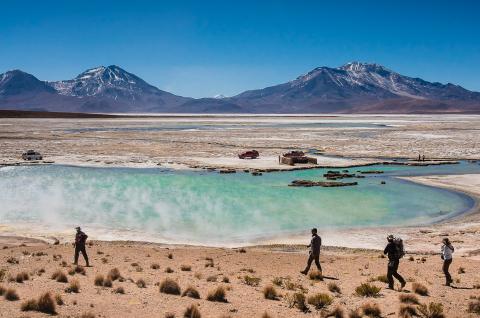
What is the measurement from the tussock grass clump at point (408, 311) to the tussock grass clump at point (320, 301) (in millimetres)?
1605

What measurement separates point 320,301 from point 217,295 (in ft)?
8.17

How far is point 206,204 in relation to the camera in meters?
29.5

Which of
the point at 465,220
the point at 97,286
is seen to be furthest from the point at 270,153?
the point at 97,286

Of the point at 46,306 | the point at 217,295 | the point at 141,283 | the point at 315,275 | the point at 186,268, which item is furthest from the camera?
the point at 186,268

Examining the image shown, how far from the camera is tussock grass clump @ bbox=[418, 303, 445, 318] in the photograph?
11.7 metres

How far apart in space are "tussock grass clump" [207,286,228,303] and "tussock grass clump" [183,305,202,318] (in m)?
1.30

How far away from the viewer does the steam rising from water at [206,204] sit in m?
24.2

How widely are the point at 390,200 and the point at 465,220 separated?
599 cm

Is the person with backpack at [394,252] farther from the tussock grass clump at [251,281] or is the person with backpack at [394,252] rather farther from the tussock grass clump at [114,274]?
the tussock grass clump at [114,274]

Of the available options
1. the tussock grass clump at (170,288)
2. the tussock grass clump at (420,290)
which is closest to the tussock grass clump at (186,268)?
the tussock grass clump at (170,288)

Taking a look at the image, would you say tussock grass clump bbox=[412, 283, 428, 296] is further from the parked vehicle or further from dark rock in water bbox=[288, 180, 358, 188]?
the parked vehicle

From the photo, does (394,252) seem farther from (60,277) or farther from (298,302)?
(60,277)

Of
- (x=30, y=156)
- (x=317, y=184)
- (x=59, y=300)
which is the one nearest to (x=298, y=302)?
(x=59, y=300)

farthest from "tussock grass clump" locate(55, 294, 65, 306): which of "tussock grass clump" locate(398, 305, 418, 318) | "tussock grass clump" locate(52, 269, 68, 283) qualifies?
"tussock grass clump" locate(398, 305, 418, 318)
